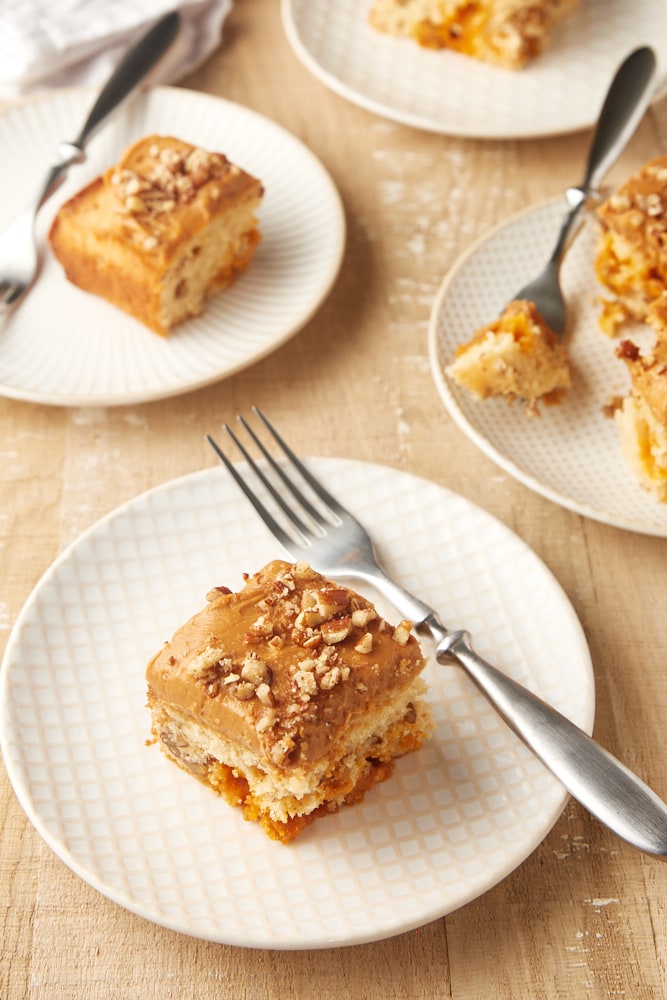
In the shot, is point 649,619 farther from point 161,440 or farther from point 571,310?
point 161,440

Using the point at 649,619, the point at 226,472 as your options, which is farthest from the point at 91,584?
the point at 649,619

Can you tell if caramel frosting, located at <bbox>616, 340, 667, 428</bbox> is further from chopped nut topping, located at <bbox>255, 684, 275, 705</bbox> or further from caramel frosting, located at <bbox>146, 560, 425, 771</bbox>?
chopped nut topping, located at <bbox>255, 684, 275, 705</bbox>

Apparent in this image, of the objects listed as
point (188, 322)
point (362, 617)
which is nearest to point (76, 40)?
point (188, 322)

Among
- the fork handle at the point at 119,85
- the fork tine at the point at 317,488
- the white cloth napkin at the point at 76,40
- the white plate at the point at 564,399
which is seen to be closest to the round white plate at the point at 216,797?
the fork tine at the point at 317,488

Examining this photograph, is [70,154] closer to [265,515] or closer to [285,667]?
[265,515]

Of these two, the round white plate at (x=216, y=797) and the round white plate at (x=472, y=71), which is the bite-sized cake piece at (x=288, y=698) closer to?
the round white plate at (x=216, y=797)
